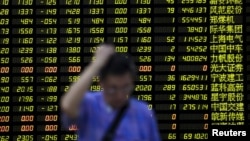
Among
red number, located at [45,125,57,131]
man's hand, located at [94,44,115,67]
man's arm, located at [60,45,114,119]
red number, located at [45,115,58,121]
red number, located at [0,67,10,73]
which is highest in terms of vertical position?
man's hand, located at [94,44,115,67]

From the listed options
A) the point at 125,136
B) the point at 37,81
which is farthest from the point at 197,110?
the point at 125,136

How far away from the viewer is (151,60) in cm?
681

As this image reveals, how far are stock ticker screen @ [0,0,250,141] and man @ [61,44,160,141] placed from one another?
4473mm

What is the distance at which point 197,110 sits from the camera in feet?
22.4

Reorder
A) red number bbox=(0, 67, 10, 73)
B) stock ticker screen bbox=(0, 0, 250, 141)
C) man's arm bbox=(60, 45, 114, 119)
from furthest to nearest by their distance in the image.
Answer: red number bbox=(0, 67, 10, 73) < stock ticker screen bbox=(0, 0, 250, 141) < man's arm bbox=(60, 45, 114, 119)

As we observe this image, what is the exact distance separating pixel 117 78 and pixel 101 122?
17 centimetres

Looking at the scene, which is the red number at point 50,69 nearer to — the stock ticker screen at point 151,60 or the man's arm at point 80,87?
the stock ticker screen at point 151,60

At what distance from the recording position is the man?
7.38ft

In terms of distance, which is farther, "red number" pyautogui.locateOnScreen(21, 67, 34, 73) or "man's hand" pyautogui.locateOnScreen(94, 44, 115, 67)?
"red number" pyautogui.locateOnScreen(21, 67, 34, 73)

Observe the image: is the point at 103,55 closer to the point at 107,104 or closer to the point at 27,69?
the point at 107,104

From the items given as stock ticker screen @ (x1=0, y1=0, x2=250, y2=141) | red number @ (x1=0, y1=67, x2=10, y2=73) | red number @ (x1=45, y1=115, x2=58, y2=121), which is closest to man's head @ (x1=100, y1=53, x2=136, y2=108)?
stock ticker screen @ (x1=0, y1=0, x2=250, y2=141)

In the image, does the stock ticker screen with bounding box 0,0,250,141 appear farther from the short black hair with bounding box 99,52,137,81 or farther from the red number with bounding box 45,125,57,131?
the short black hair with bounding box 99,52,137,81

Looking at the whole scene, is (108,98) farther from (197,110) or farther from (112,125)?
(197,110)

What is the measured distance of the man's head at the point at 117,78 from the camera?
225 centimetres
